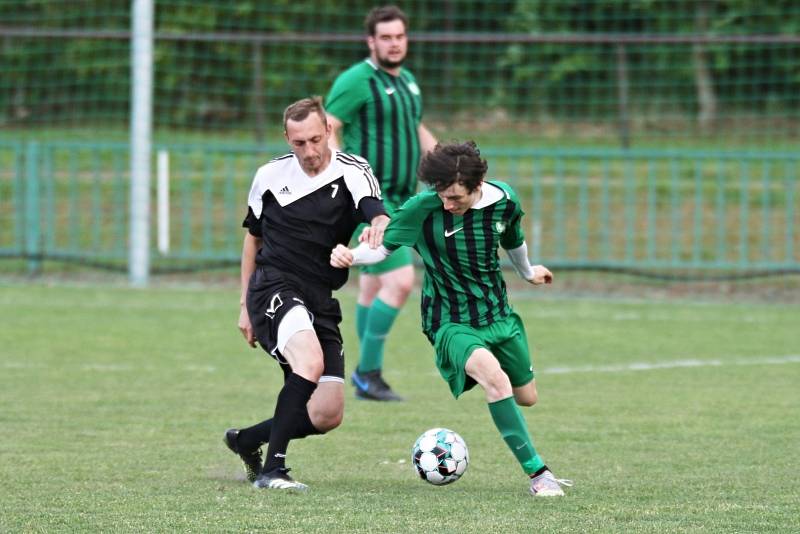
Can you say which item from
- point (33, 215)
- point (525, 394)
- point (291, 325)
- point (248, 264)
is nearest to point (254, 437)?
point (291, 325)

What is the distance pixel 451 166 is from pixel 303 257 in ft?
2.56

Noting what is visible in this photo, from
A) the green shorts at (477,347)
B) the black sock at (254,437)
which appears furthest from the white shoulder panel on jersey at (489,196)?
the black sock at (254,437)

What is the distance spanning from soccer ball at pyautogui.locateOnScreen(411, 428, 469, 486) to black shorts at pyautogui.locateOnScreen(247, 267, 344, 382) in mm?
518

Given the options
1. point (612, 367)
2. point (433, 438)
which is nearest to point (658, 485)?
point (433, 438)

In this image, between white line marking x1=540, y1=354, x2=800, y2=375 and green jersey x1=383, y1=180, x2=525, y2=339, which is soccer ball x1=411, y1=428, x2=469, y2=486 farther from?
white line marking x1=540, y1=354, x2=800, y2=375

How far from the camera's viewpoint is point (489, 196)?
548 centimetres

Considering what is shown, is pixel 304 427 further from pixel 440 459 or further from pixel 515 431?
pixel 515 431

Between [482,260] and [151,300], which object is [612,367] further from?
[151,300]

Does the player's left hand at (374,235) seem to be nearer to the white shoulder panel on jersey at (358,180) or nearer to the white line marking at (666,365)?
the white shoulder panel on jersey at (358,180)

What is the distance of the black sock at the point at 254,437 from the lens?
18.3 feet

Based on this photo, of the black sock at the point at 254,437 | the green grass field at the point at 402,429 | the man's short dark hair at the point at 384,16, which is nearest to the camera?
the green grass field at the point at 402,429

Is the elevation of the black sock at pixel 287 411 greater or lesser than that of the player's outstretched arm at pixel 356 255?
lesser

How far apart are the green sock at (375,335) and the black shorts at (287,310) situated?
6.87 ft

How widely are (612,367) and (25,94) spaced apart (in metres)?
10.9
